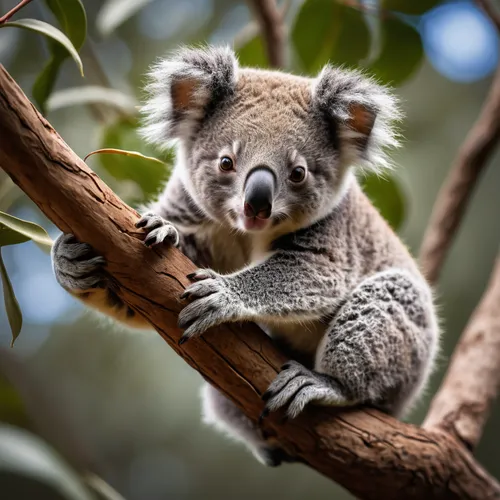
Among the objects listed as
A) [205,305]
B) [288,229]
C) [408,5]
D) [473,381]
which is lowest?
[205,305]

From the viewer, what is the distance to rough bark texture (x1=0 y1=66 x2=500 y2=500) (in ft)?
5.48

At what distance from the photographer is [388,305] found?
8.24 feet

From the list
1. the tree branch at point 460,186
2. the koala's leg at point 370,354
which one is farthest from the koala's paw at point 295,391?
the tree branch at point 460,186

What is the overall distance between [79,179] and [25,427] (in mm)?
2512

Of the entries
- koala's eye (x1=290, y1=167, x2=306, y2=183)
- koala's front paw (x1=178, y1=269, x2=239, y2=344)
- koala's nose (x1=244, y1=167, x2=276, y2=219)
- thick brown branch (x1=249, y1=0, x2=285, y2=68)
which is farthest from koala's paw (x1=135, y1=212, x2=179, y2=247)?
thick brown branch (x1=249, y1=0, x2=285, y2=68)

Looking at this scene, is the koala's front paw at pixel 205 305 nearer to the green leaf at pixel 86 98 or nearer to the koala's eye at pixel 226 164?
the koala's eye at pixel 226 164

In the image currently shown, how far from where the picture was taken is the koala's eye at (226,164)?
7.32 feet

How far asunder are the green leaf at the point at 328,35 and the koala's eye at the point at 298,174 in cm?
120

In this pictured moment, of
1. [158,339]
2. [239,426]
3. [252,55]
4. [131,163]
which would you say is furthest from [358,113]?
[158,339]

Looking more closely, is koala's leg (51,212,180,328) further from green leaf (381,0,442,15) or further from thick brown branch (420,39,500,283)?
thick brown branch (420,39,500,283)

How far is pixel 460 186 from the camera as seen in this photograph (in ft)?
11.8

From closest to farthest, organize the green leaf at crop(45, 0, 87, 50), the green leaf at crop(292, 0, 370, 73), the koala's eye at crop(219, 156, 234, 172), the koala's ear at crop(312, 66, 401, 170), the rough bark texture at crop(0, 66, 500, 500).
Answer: the rough bark texture at crop(0, 66, 500, 500), the green leaf at crop(45, 0, 87, 50), the koala's eye at crop(219, 156, 234, 172), the koala's ear at crop(312, 66, 401, 170), the green leaf at crop(292, 0, 370, 73)

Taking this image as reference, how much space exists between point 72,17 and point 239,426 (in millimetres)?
1828

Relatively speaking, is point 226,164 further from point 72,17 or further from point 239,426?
point 239,426
